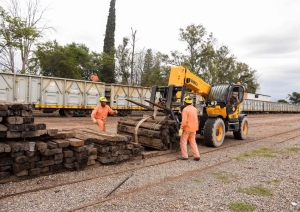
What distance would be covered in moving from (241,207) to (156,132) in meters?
3.84

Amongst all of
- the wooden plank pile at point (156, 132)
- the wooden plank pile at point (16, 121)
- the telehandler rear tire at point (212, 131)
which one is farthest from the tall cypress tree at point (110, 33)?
the wooden plank pile at point (16, 121)

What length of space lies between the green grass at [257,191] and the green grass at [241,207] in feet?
2.05

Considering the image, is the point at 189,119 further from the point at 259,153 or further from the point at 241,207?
the point at 241,207

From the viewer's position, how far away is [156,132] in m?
7.79

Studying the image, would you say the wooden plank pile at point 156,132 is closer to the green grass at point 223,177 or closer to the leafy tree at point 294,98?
the green grass at point 223,177

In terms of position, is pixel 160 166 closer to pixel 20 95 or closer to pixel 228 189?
pixel 228 189

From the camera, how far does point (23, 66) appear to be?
26.3 m

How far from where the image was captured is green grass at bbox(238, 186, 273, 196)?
493cm

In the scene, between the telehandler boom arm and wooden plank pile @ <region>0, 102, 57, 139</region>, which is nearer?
wooden plank pile @ <region>0, 102, 57, 139</region>

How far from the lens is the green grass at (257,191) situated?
4.93 m

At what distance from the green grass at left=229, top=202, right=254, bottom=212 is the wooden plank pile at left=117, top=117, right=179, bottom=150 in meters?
3.68

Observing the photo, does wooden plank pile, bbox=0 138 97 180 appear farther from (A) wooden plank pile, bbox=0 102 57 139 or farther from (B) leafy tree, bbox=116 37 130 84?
(B) leafy tree, bbox=116 37 130 84

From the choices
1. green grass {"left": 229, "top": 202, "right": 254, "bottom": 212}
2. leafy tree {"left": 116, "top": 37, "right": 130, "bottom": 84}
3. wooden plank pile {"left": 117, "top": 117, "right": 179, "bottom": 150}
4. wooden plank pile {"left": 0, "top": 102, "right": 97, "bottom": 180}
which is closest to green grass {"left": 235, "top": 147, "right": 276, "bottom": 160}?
wooden plank pile {"left": 117, "top": 117, "right": 179, "bottom": 150}

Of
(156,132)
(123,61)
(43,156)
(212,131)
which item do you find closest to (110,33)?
(123,61)
